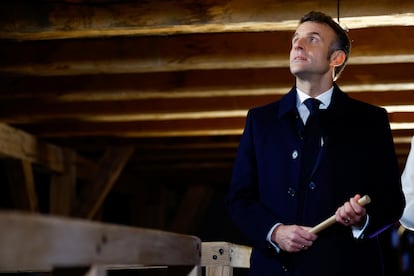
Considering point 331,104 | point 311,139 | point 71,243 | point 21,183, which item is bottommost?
point 71,243

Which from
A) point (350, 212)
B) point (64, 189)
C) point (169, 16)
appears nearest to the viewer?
point (350, 212)

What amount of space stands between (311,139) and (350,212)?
0.32 metres

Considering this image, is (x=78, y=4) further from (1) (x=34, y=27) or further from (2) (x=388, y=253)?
(2) (x=388, y=253)

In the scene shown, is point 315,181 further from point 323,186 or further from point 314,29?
point 314,29

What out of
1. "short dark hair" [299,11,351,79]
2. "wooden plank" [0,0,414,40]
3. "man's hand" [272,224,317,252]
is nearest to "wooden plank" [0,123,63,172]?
"wooden plank" [0,0,414,40]

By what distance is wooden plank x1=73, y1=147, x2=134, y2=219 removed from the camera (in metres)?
7.56

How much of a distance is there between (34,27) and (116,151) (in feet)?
12.1

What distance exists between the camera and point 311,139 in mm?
2400

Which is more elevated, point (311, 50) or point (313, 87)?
point (311, 50)

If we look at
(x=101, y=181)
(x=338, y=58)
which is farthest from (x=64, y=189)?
(x=338, y=58)

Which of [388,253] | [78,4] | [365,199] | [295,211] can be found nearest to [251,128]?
[295,211]

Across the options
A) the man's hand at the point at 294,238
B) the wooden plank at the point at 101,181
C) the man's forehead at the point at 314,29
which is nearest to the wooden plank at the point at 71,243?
the man's hand at the point at 294,238

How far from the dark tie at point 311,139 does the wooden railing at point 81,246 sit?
1.32 ft

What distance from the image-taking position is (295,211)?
2348 mm
